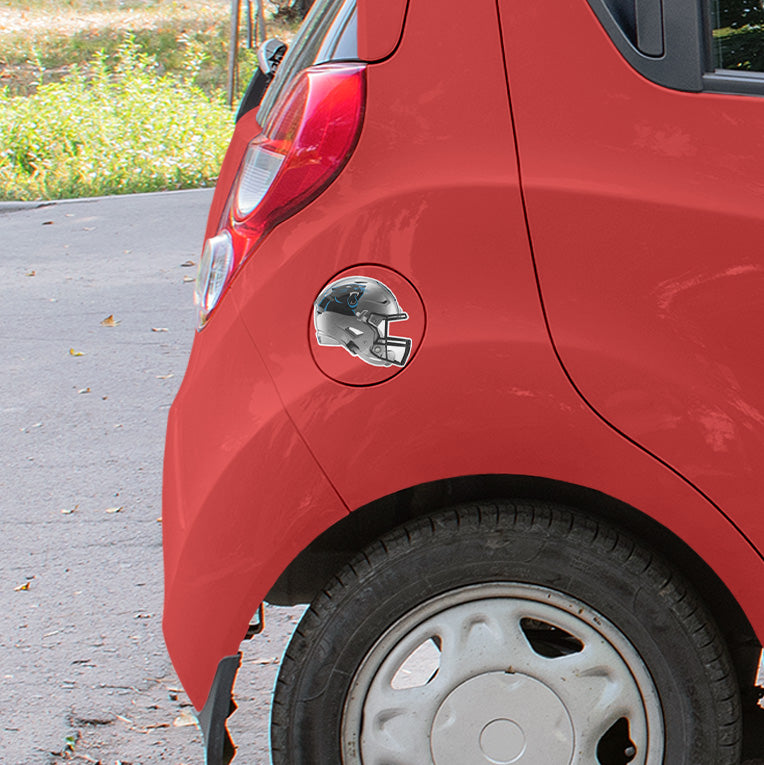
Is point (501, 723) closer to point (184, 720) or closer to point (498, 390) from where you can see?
point (498, 390)

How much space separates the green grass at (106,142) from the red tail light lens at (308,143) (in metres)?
9.33

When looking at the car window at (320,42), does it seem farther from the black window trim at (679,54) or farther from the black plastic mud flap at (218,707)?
the black plastic mud flap at (218,707)

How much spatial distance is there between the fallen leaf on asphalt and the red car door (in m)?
1.47

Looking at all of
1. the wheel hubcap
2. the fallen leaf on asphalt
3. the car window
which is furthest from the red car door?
the fallen leaf on asphalt

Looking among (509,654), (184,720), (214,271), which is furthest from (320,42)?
(184,720)

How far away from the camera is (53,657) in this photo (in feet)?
9.59

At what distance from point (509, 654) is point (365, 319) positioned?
587mm

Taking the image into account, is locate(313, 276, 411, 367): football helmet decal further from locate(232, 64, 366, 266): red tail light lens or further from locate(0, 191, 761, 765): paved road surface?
locate(0, 191, 761, 765): paved road surface

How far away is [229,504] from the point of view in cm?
178

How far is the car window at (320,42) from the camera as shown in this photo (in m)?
1.72

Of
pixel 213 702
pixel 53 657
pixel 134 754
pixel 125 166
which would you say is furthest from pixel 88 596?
pixel 125 166

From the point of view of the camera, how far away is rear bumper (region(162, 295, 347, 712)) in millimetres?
1732

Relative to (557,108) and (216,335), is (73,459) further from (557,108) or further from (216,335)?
(557,108)

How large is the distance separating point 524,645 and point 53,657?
163cm
